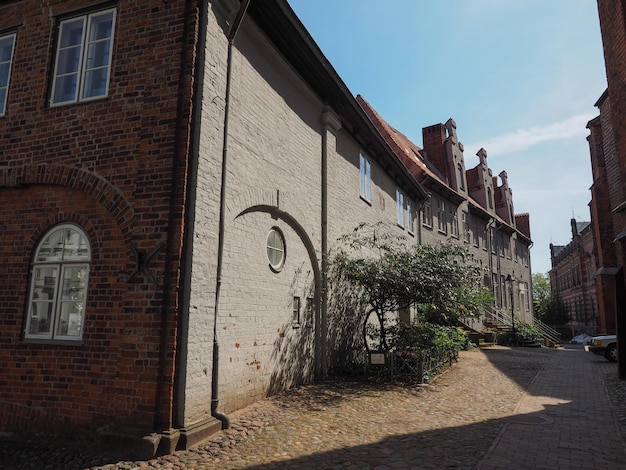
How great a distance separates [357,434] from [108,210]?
4.61 m

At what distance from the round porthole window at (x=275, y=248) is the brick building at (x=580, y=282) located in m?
37.0

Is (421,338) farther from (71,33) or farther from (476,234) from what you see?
(476,234)

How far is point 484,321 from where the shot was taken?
2498cm

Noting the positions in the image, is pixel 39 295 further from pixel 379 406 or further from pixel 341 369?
pixel 341 369

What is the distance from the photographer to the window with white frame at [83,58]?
671 centimetres

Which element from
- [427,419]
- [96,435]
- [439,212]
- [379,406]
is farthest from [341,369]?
[439,212]

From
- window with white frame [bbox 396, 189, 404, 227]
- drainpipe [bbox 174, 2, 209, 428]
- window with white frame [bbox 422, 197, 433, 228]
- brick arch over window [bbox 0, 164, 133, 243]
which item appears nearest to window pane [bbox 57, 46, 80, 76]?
brick arch over window [bbox 0, 164, 133, 243]

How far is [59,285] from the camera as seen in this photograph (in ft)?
20.5

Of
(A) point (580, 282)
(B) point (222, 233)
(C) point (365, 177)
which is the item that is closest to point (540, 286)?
(A) point (580, 282)

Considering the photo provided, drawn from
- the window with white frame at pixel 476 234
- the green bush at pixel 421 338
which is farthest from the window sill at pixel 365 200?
the window with white frame at pixel 476 234

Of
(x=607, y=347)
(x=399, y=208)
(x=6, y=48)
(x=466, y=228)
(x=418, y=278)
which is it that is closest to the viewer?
(x=6, y=48)

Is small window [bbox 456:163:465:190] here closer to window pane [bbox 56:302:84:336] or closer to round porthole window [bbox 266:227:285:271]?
round porthole window [bbox 266:227:285:271]

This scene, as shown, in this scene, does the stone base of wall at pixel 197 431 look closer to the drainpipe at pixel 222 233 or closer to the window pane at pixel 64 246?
the drainpipe at pixel 222 233

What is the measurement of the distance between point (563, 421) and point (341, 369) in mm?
5015
